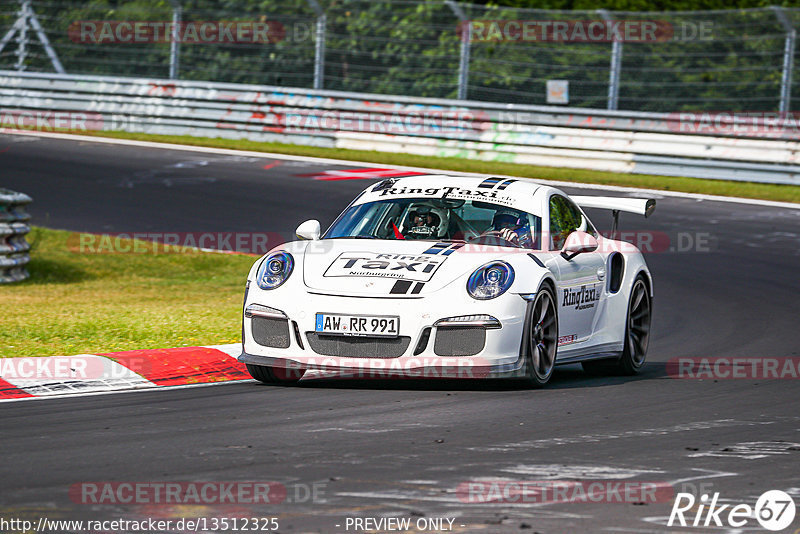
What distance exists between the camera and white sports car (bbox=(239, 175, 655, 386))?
7.66m

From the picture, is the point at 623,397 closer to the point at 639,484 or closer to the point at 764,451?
the point at 764,451

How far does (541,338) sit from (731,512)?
10.5 ft

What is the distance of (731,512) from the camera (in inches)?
195

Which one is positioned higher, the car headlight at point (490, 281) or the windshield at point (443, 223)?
the windshield at point (443, 223)

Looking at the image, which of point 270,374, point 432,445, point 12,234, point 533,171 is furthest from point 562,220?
point 533,171

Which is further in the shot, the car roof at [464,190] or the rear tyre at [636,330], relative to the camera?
the rear tyre at [636,330]

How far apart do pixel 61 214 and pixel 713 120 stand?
9628 mm

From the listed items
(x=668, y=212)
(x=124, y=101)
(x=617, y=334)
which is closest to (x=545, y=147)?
(x=668, y=212)

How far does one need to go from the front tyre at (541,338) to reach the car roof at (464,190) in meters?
0.88

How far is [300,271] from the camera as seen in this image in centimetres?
802

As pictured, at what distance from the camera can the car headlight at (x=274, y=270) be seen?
26.3ft

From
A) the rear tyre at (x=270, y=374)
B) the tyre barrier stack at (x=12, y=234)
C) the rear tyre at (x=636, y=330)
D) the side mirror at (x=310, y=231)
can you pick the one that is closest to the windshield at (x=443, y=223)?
the side mirror at (x=310, y=231)

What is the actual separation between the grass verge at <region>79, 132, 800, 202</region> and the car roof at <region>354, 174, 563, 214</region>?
37.6ft

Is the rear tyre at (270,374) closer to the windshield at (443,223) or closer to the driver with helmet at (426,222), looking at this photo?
the windshield at (443,223)
